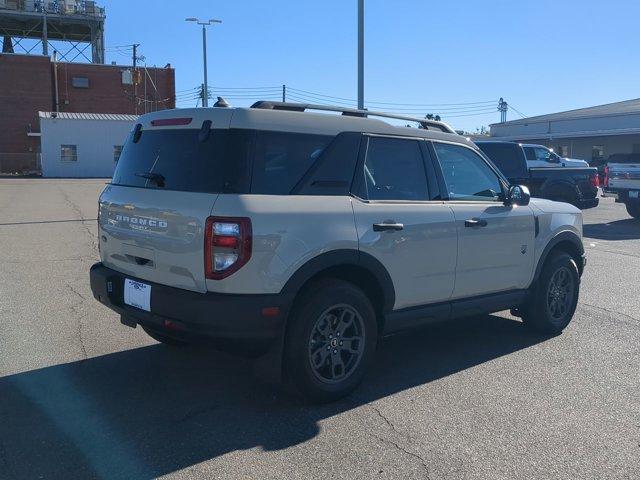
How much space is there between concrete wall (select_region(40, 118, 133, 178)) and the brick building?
391 centimetres

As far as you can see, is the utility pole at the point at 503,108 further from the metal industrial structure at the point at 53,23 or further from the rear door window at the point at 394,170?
the rear door window at the point at 394,170

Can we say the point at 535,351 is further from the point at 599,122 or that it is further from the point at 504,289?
the point at 599,122

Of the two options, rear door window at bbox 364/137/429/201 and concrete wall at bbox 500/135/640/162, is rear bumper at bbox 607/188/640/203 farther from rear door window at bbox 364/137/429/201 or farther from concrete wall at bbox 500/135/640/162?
concrete wall at bbox 500/135/640/162

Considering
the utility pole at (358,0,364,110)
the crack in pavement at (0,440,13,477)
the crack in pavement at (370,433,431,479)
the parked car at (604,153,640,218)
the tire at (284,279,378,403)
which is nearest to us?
the crack in pavement at (0,440,13,477)

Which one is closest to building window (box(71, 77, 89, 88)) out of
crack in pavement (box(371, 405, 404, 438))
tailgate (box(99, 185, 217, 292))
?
tailgate (box(99, 185, 217, 292))

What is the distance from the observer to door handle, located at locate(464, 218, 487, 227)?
5.32 metres

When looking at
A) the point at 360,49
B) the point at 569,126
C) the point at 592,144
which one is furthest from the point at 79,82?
the point at 592,144

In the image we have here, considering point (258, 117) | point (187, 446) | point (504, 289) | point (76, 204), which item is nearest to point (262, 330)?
point (187, 446)

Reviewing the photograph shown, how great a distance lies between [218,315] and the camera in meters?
3.94

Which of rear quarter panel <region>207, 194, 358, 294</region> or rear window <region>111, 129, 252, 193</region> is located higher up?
rear window <region>111, 129, 252, 193</region>

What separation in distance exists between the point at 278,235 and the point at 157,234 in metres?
0.90

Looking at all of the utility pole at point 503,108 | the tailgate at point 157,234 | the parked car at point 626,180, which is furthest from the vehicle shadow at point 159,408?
the utility pole at point 503,108

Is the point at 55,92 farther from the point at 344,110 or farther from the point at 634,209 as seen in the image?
the point at 344,110

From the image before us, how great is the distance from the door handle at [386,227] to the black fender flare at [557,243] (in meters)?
2.12
